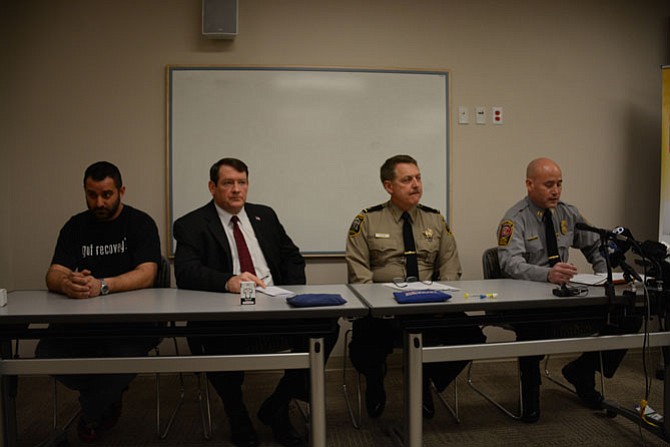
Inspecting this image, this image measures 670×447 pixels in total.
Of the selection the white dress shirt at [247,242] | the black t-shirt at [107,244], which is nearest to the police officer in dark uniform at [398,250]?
the white dress shirt at [247,242]

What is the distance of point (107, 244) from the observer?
258 centimetres

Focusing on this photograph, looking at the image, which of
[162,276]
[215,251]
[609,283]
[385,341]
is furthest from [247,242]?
[609,283]

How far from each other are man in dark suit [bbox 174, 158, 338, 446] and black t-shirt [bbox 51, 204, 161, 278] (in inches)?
6.8

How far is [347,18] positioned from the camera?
11.9 feet

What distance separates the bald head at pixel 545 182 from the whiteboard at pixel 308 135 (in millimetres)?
876

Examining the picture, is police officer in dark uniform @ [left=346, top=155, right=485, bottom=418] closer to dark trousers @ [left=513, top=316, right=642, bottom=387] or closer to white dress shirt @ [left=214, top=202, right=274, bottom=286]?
dark trousers @ [left=513, top=316, right=642, bottom=387]

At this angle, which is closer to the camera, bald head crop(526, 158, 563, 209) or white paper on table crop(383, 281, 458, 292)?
white paper on table crop(383, 281, 458, 292)

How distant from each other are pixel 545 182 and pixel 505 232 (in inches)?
14.6

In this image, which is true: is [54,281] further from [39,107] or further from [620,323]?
[620,323]

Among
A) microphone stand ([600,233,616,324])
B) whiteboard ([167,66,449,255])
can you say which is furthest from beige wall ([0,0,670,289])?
microphone stand ([600,233,616,324])

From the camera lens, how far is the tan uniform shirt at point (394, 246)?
2.89 metres

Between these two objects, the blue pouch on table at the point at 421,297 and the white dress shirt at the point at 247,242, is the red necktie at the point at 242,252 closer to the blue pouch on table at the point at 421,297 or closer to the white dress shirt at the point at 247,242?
the white dress shirt at the point at 247,242

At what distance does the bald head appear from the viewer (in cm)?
283

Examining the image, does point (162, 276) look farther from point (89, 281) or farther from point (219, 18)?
point (219, 18)
